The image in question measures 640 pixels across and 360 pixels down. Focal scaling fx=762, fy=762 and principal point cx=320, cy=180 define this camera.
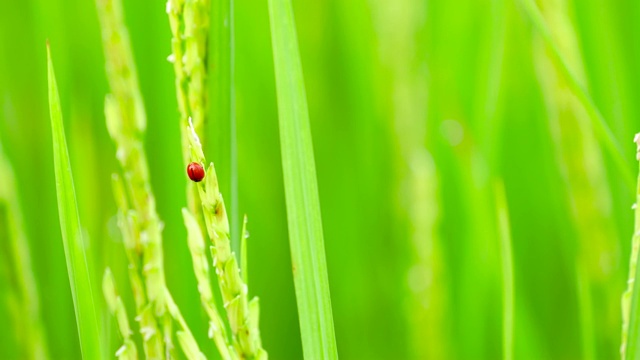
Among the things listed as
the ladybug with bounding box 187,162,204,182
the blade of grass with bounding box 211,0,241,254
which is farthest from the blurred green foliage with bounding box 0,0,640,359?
the ladybug with bounding box 187,162,204,182

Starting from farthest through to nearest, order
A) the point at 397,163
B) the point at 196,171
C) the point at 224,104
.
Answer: the point at 397,163, the point at 224,104, the point at 196,171

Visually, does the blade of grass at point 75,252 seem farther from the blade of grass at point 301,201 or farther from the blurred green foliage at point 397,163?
the blurred green foliage at point 397,163

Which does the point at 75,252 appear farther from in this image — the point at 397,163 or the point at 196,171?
the point at 397,163

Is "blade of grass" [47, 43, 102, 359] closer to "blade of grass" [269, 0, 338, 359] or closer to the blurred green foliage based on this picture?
"blade of grass" [269, 0, 338, 359]

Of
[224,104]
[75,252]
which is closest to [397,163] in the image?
[224,104]

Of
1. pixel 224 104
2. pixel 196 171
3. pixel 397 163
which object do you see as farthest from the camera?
pixel 397 163

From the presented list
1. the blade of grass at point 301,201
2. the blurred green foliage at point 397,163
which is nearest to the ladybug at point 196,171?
the blade of grass at point 301,201
